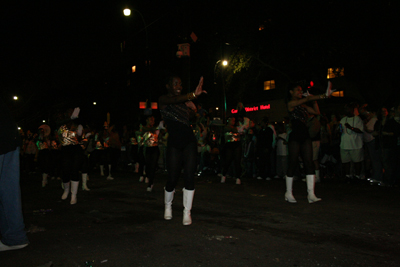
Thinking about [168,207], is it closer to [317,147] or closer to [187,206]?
[187,206]

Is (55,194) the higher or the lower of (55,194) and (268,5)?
the lower

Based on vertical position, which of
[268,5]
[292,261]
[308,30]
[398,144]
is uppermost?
[268,5]

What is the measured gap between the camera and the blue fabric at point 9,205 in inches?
152

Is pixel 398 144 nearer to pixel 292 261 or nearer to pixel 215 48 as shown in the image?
pixel 292 261

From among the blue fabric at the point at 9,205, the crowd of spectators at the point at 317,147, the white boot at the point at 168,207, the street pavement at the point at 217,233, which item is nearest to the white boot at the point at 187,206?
the street pavement at the point at 217,233

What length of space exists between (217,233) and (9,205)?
2.36 meters

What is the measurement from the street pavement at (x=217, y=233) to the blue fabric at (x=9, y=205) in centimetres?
16

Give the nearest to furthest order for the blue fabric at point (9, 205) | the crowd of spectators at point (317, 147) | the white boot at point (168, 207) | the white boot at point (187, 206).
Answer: the blue fabric at point (9, 205) < the white boot at point (187, 206) < the white boot at point (168, 207) < the crowd of spectators at point (317, 147)

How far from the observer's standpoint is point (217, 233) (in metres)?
4.58

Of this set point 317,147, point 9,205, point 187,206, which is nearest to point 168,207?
point 187,206

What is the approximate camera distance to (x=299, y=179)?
39.5 ft

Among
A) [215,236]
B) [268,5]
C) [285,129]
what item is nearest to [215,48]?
[268,5]

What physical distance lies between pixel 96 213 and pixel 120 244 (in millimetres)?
2290

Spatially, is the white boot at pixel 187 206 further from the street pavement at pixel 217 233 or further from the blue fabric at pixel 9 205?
the blue fabric at pixel 9 205
